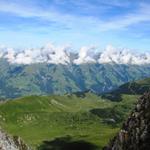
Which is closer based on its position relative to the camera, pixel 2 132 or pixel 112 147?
pixel 112 147

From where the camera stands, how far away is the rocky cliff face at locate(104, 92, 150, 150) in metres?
23.8

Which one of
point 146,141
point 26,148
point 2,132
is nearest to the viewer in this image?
point 146,141

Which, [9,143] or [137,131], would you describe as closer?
[137,131]

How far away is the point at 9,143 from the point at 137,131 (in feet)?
64.0

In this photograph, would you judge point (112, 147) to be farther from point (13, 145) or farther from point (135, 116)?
point (13, 145)

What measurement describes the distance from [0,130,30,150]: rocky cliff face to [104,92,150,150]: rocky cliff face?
14.6 meters

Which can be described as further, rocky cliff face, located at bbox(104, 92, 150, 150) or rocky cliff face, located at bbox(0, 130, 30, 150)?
rocky cliff face, located at bbox(0, 130, 30, 150)

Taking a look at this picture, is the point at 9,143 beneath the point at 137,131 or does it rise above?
beneath

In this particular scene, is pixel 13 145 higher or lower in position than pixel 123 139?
lower

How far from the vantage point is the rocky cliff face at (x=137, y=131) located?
2378 cm

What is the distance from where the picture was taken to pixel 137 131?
964 inches

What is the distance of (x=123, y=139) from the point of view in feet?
83.6

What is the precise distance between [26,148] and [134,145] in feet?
82.1

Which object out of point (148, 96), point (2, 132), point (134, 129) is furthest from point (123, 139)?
point (2, 132)
